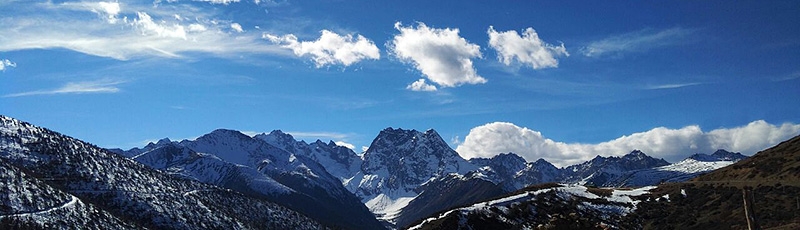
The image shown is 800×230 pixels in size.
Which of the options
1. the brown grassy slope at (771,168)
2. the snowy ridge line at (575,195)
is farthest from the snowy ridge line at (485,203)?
the brown grassy slope at (771,168)

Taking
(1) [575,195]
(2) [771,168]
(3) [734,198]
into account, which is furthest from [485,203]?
(2) [771,168]

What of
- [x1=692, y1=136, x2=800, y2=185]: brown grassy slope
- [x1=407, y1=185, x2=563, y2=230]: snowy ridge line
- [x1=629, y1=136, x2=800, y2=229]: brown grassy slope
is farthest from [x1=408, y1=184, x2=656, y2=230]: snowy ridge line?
[x1=692, y1=136, x2=800, y2=185]: brown grassy slope

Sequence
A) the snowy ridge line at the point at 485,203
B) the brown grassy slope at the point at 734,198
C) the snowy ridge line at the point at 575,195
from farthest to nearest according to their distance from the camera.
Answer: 1. the snowy ridge line at the point at 575,195
2. the snowy ridge line at the point at 485,203
3. the brown grassy slope at the point at 734,198

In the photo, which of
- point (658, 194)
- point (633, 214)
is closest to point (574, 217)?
point (633, 214)

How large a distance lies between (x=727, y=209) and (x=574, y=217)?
82.4 m

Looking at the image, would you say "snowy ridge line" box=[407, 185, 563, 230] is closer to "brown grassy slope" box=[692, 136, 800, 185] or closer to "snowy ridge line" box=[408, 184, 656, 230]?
"snowy ridge line" box=[408, 184, 656, 230]

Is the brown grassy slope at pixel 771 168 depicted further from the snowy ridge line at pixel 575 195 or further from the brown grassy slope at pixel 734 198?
the snowy ridge line at pixel 575 195

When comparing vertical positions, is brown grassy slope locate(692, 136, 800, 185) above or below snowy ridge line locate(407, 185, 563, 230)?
above

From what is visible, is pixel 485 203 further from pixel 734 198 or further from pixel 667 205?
pixel 734 198

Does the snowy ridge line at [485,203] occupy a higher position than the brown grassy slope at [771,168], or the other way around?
the brown grassy slope at [771,168]

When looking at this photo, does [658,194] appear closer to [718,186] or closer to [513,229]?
[718,186]

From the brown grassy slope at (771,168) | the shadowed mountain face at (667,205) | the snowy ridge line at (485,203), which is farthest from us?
the brown grassy slope at (771,168)

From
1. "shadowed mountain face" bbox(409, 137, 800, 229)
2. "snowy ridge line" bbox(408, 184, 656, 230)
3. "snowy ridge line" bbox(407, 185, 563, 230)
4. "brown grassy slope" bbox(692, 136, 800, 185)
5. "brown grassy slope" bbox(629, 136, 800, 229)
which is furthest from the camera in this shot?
"brown grassy slope" bbox(692, 136, 800, 185)

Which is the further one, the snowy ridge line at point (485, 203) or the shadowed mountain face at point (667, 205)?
the snowy ridge line at point (485, 203)
